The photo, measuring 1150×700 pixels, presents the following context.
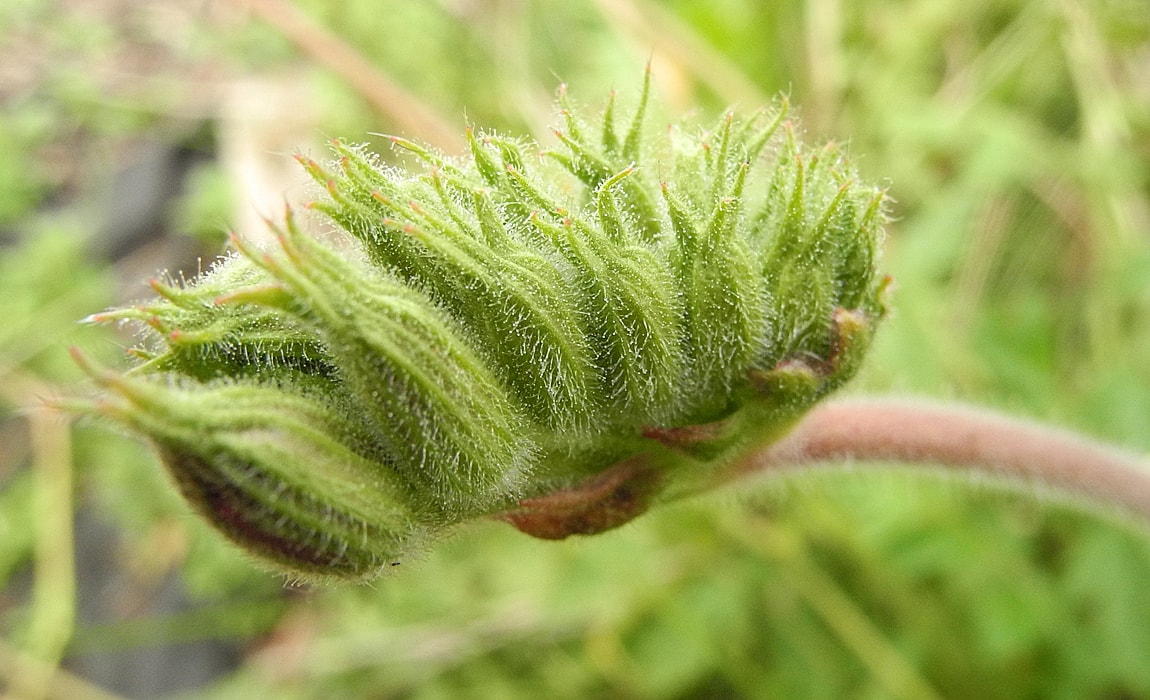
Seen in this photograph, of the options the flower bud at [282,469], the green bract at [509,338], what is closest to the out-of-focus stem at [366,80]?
the green bract at [509,338]

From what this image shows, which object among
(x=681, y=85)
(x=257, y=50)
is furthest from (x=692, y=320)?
(x=257, y=50)

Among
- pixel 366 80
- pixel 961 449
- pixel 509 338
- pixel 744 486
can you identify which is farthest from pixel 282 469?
pixel 366 80

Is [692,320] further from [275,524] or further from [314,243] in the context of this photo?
[275,524]

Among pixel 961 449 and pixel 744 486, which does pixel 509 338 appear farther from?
pixel 961 449

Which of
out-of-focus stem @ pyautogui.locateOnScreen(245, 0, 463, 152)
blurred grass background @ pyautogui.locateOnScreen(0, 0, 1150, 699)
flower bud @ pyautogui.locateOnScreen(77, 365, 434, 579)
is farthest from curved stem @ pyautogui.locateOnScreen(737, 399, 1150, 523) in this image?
out-of-focus stem @ pyautogui.locateOnScreen(245, 0, 463, 152)

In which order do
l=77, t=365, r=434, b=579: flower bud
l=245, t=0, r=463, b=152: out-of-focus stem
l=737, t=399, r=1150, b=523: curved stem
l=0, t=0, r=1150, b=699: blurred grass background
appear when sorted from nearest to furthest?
1. l=77, t=365, r=434, b=579: flower bud
2. l=737, t=399, r=1150, b=523: curved stem
3. l=0, t=0, r=1150, b=699: blurred grass background
4. l=245, t=0, r=463, b=152: out-of-focus stem

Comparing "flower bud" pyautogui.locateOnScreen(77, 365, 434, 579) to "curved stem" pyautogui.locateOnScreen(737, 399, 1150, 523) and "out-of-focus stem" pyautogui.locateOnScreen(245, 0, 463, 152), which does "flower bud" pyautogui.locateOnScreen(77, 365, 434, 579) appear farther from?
"out-of-focus stem" pyautogui.locateOnScreen(245, 0, 463, 152)

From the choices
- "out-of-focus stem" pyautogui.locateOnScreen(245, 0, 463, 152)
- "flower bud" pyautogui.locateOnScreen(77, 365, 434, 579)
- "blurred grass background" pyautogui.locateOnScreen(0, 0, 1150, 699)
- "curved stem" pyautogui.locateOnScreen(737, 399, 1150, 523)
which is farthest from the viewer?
"out-of-focus stem" pyautogui.locateOnScreen(245, 0, 463, 152)

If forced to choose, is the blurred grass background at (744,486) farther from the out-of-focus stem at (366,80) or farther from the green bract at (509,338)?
the green bract at (509,338)
